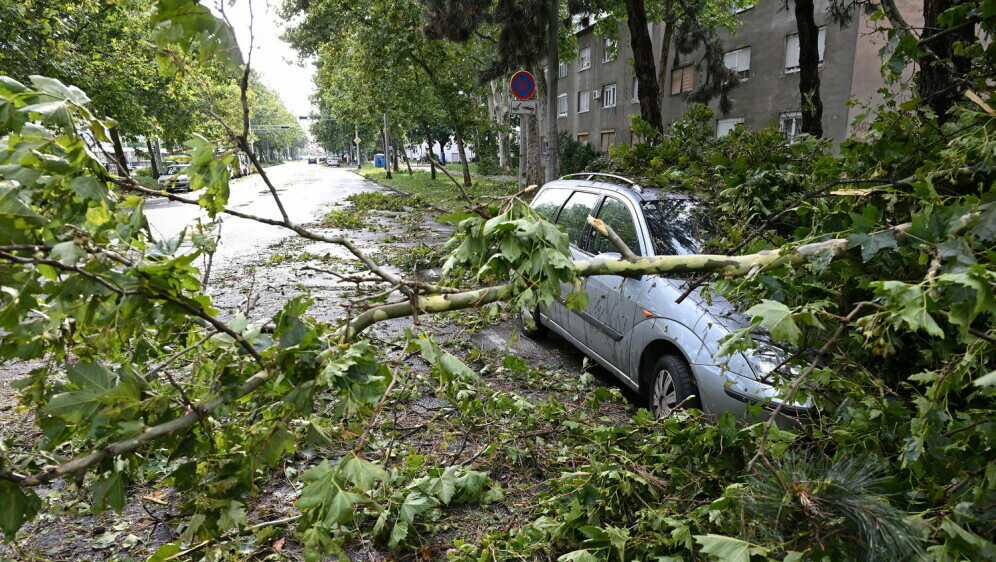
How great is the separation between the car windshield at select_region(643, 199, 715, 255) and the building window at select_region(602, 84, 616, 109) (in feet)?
107

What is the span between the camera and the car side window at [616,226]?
4.79 metres

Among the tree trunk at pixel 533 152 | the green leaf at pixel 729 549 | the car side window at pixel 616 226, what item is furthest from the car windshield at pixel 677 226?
the tree trunk at pixel 533 152

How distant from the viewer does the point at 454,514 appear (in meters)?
3.33

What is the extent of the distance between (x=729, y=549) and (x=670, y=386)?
97.7 inches

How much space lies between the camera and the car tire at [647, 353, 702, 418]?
3982 millimetres

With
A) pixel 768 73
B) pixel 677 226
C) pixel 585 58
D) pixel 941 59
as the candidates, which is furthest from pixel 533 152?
pixel 585 58

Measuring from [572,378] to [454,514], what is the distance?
7.24 ft

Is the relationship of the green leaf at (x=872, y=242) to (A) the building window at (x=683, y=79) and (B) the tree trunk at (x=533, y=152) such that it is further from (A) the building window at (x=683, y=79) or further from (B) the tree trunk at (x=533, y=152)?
(A) the building window at (x=683, y=79)

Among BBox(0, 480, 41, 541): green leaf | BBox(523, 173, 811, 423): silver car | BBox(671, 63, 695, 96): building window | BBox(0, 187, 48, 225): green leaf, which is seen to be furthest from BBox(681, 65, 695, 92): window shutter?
BBox(0, 480, 41, 541): green leaf

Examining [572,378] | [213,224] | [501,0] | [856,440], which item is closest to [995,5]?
[856,440]

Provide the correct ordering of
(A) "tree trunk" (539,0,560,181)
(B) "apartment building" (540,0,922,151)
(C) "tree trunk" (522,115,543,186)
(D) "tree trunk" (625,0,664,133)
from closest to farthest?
(D) "tree trunk" (625,0,664,133) < (A) "tree trunk" (539,0,560,181) < (C) "tree trunk" (522,115,543,186) < (B) "apartment building" (540,0,922,151)

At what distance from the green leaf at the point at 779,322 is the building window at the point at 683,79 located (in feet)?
92.1

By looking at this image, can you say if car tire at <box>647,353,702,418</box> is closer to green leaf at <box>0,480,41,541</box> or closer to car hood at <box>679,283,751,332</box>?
car hood at <box>679,283,751,332</box>

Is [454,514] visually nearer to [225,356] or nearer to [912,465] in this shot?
[225,356]
